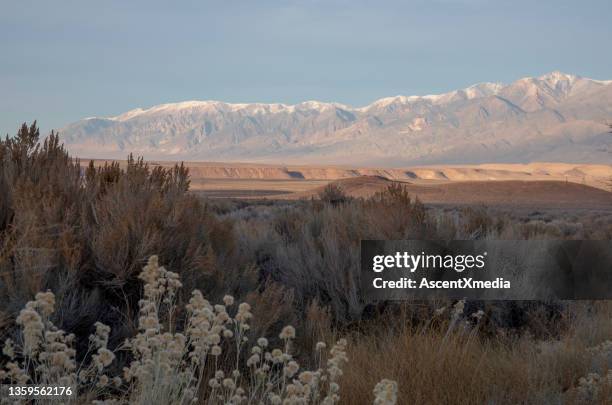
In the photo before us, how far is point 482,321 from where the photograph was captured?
866 centimetres

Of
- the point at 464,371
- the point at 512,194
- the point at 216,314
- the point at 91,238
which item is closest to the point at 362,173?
the point at 512,194

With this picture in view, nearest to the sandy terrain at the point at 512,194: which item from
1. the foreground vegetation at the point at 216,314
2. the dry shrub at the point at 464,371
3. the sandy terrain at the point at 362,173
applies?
the foreground vegetation at the point at 216,314

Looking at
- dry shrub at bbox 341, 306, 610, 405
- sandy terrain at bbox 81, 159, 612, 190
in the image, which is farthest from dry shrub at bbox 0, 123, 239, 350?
sandy terrain at bbox 81, 159, 612, 190

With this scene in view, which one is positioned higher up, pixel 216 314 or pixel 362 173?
pixel 216 314

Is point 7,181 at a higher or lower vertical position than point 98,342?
higher

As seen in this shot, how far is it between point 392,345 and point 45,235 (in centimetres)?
312

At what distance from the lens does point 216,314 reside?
19.4 feet

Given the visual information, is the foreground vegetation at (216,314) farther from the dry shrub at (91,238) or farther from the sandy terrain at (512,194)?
the sandy terrain at (512,194)

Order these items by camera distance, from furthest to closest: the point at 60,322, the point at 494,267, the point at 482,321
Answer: the point at 494,267 → the point at 482,321 → the point at 60,322

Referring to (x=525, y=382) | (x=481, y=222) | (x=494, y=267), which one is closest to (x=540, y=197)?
(x=481, y=222)

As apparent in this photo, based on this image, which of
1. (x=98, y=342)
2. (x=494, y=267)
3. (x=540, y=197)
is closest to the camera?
(x=98, y=342)

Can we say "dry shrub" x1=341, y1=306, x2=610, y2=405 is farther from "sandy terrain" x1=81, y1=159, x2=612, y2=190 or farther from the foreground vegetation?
"sandy terrain" x1=81, y1=159, x2=612, y2=190

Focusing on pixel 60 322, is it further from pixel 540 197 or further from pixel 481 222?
pixel 540 197

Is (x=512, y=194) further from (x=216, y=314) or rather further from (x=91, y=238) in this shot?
(x=216, y=314)
